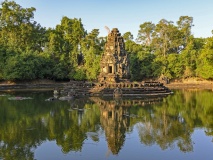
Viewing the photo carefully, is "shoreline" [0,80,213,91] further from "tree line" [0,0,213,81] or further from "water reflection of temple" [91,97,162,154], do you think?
"water reflection of temple" [91,97,162,154]

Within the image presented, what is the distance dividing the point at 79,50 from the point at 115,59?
27.9 metres

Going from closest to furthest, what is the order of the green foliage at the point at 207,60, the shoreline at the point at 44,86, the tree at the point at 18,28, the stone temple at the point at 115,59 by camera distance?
the stone temple at the point at 115,59 → the shoreline at the point at 44,86 → the green foliage at the point at 207,60 → the tree at the point at 18,28

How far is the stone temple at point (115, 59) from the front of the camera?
45531 millimetres

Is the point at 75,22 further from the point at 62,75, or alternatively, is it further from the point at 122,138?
the point at 122,138

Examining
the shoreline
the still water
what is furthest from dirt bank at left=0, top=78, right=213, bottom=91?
the still water

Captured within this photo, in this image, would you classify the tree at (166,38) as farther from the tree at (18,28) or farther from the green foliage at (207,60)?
the tree at (18,28)

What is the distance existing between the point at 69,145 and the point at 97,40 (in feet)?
195

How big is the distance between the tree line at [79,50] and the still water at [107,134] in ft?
113

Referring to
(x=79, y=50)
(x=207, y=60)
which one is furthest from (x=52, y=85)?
(x=207, y=60)

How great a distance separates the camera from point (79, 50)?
71.9 metres

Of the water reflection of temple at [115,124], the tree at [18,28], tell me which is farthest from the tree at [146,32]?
the water reflection of temple at [115,124]

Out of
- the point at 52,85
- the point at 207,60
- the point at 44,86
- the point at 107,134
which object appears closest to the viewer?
the point at 107,134

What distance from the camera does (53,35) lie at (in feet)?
220

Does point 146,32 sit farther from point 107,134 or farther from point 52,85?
point 107,134
